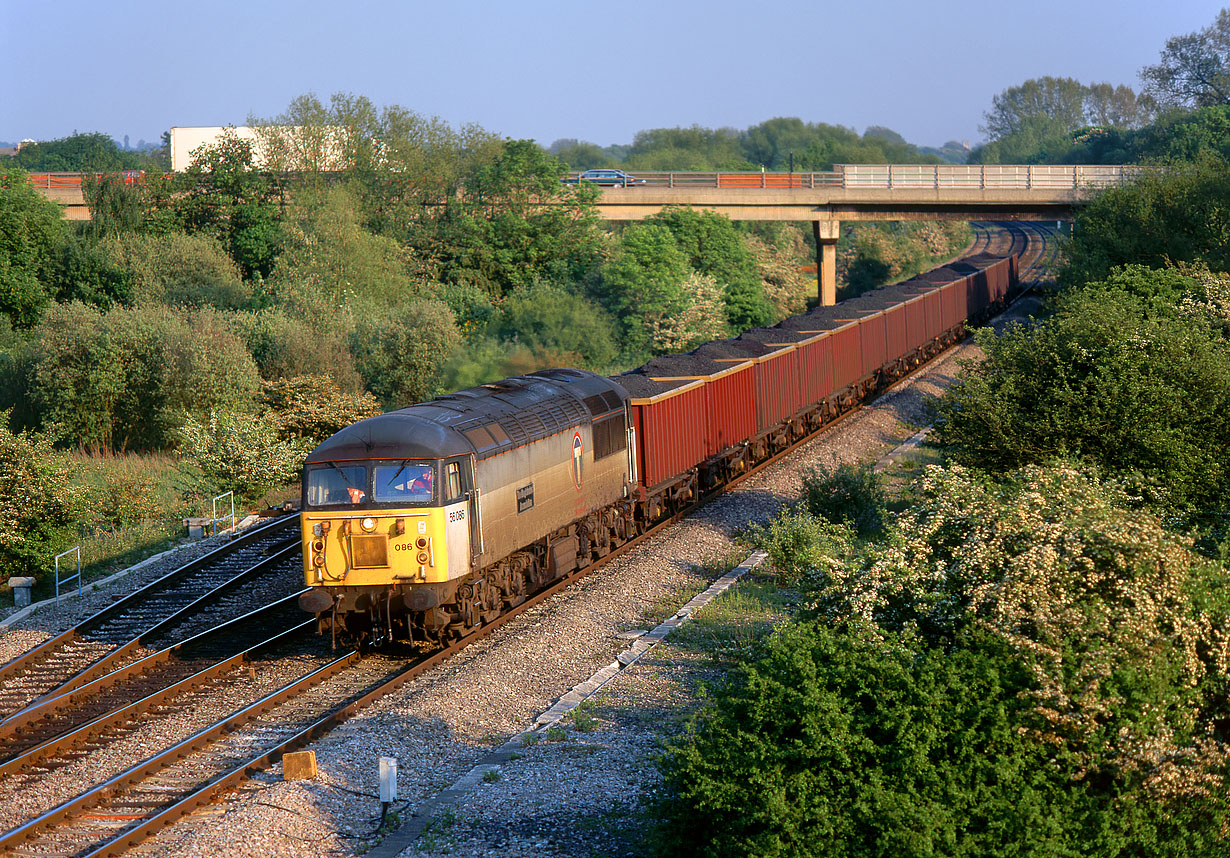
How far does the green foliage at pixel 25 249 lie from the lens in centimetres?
5319

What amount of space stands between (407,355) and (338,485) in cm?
2747

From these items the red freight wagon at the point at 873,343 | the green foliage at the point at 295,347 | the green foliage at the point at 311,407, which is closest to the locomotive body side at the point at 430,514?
the green foliage at the point at 311,407

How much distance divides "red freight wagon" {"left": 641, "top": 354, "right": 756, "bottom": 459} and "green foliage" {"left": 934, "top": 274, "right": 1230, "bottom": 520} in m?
6.11

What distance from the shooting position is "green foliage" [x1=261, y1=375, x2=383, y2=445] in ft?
112

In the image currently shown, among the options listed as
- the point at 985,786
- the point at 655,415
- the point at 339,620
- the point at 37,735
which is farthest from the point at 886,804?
the point at 655,415

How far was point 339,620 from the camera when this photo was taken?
15562 millimetres

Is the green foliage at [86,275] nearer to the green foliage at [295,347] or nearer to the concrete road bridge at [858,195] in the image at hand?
the concrete road bridge at [858,195]

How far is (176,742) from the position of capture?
513 inches

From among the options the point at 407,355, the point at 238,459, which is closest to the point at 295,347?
the point at 407,355

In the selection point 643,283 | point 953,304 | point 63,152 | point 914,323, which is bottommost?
point 914,323

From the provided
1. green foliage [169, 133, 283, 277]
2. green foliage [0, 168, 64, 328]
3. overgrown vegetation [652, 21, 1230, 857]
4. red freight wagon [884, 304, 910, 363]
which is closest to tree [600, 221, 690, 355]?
red freight wagon [884, 304, 910, 363]

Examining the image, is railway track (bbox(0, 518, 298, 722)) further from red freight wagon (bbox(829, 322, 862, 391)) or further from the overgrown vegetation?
red freight wagon (bbox(829, 322, 862, 391))

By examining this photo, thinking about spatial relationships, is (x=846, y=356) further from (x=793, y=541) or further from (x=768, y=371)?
(x=793, y=541)

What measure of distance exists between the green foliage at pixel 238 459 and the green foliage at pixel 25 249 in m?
28.8
